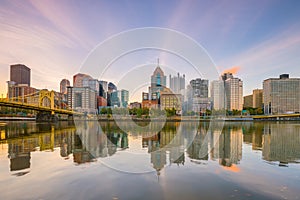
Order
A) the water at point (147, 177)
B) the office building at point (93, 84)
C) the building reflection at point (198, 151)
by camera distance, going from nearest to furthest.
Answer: the water at point (147, 177) → the building reflection at point (198, 151) → the office building at point (93, 84)

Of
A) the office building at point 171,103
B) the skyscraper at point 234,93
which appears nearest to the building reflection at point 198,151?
the office building at point 171,103

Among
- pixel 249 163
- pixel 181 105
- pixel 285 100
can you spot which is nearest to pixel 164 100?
pixel 181 105

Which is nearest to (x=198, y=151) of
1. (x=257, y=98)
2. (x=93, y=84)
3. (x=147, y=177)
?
(x=147, y=177)

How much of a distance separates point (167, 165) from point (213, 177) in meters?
2.38

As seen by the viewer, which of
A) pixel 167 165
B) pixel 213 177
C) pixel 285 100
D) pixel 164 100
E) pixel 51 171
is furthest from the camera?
pixel 285 100

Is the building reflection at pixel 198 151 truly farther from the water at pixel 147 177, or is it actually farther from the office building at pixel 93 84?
the office building at pixel 93 84

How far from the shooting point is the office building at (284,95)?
140375mm

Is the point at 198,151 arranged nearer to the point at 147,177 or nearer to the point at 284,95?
the point at 147,177

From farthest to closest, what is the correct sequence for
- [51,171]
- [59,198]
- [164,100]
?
[164,100]
[51,171]
[59,198]

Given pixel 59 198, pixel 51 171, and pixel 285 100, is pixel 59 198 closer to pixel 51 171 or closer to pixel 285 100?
pixel 51 171

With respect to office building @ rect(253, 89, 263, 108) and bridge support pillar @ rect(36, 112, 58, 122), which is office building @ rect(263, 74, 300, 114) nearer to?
office building @ rect(253, 89, 263, 108)

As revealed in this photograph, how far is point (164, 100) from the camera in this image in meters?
93.1

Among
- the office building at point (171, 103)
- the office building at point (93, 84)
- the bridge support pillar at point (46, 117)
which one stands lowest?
the bridge support pillar at point (46, 117)

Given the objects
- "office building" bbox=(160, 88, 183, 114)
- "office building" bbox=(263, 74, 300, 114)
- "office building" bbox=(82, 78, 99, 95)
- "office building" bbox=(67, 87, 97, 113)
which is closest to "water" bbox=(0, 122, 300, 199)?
"office building" bbox=(82, 78, 99, 95)
